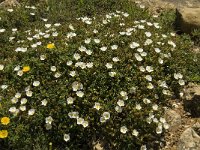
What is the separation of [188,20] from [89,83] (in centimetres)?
297

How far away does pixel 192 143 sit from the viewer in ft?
18.7

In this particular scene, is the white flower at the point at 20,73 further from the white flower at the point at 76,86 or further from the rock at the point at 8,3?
the rock at the point at 8,3

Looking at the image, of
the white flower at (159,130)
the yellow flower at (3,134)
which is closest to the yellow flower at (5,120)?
the yellow flower at (3,134)

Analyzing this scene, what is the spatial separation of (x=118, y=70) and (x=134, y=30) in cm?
123

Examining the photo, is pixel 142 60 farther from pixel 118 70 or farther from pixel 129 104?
pixel 129 104

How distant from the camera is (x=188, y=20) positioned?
798 centimetres

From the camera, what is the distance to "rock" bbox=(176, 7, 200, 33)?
796 centimetres

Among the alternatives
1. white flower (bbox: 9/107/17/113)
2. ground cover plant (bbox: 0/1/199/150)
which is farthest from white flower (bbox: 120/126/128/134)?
white flower (bbox: 9/107/17/113)

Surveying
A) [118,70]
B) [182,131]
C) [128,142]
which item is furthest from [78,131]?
[182,131]

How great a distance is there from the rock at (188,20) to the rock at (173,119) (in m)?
2.46

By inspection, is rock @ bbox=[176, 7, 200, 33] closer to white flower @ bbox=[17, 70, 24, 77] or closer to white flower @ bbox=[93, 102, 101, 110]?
white flower @ bbox=[93, 102, 101, 110]

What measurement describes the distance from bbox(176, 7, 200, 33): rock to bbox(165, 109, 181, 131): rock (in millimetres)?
2464

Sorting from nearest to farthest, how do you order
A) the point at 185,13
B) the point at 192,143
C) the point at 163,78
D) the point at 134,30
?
the point at 192,143 < the point at 163,78 < the point at 134,30 < the point at 185,13

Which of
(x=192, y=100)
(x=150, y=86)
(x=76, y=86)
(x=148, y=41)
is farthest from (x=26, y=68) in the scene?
(x=192, y=100)
